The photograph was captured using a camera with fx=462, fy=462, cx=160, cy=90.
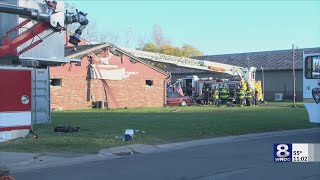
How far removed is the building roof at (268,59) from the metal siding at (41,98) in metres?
39.3

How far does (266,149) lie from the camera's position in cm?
1327

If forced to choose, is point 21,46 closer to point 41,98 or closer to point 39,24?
point 39,24

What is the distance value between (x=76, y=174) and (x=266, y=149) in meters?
6.04

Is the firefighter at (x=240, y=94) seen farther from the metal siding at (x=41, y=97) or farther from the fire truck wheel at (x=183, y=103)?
the metal siding at (x=41, y=97)

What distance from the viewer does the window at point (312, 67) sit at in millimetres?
16141

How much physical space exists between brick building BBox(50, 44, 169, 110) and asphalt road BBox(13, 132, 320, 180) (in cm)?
2030

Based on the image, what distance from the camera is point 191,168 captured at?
10.2m

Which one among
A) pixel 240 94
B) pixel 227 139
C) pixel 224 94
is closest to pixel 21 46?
pixel 227 139

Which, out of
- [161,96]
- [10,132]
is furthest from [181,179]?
[161,96]

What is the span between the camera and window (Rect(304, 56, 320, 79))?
53.0ft

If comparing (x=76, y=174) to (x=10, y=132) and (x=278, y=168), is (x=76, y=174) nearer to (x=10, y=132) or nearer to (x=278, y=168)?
(x=10, y=132)

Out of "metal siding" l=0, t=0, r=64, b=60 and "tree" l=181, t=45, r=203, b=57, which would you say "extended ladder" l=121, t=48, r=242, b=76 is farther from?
"tree" l=181, t=45, r=203, b=57

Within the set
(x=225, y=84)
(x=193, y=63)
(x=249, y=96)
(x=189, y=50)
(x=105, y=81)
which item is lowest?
(x=249, y=96)

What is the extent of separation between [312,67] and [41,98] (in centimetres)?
1175
